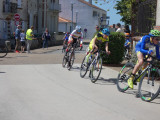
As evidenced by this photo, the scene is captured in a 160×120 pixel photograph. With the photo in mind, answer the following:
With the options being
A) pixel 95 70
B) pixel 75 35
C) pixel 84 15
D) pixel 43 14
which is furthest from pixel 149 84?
pixel 84 15

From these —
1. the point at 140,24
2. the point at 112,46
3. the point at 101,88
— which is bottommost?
the point at 101,88

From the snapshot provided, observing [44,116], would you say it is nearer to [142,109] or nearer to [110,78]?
[142,109]

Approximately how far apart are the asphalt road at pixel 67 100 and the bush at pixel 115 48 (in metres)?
3.53

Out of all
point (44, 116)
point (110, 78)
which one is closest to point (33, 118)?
point (44, 116)

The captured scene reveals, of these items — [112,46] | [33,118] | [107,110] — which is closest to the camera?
[33,118]

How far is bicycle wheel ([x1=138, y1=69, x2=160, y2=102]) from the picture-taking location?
7613 millimetres

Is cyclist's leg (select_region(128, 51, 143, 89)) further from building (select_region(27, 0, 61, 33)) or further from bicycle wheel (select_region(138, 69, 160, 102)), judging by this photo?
building (select_region(27, 0, 61, 33))

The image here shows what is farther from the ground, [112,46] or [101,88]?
[112,46]

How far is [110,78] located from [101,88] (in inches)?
81.3

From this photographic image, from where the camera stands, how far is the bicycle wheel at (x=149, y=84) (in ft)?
25.0

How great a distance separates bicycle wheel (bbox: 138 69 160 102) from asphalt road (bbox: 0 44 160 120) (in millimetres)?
188

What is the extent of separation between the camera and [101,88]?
9586 mm

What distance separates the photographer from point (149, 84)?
25.5 feet

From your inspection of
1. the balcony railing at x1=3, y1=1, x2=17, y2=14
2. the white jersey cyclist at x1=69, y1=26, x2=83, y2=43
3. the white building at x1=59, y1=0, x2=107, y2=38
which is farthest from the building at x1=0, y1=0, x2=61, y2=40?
the white building at x1=59, y1=0, x2=107, y2=38
